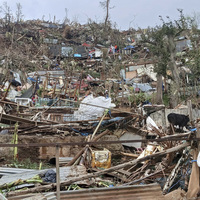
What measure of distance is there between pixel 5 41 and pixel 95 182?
22469mm

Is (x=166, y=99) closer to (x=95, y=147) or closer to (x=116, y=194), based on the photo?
(x=95, y=147)

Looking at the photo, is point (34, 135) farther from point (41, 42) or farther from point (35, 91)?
point (41, 42)

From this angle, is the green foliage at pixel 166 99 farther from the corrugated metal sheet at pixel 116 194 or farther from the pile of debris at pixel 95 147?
the corrugated metal sheet at pixel 116 194

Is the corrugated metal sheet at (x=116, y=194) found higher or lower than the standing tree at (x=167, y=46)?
lower

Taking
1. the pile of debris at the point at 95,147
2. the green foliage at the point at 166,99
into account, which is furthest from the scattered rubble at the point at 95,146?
the green foliage at the point at 166,99

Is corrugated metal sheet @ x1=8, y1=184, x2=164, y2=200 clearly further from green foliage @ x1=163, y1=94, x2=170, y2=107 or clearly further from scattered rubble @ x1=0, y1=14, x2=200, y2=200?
green foliage @ x1=163, y1=94, x2=170, y2=107

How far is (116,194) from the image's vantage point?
3.54m

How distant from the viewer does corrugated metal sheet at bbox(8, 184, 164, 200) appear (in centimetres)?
342

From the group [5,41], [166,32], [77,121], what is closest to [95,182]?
[77,121]

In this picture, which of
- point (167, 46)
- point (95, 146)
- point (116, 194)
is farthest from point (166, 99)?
point (116, 194)

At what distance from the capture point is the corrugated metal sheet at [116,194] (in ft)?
11.2

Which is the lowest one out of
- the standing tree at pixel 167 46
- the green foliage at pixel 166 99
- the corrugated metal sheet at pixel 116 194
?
the corrugated metal sheet at pixel 116 194

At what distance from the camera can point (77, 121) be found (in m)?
7.60

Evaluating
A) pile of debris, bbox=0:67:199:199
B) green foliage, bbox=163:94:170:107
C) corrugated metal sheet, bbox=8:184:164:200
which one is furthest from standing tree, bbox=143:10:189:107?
corrugated metal sheet, bbox=8:184:164:200
